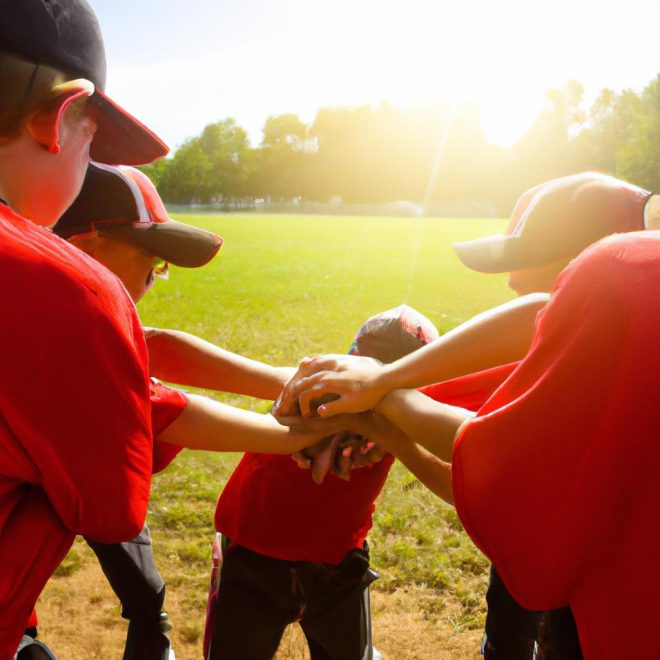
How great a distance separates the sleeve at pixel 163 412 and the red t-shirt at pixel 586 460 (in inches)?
34.0

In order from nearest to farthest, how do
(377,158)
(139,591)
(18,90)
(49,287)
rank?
1. (49,287)
2. (18,90)
3. (139,591)
4. (377,158)

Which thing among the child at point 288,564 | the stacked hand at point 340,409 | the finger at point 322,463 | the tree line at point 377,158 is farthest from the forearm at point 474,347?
the tree line at point 377,158

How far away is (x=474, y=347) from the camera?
1910mm

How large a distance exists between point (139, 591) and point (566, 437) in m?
2.19

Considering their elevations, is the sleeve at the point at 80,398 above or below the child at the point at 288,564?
above

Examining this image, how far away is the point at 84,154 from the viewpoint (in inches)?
56.1

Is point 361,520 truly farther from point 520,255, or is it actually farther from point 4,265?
point 4,265

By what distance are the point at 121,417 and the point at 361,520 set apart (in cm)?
130

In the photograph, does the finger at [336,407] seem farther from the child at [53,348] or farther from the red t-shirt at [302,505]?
the child at [53,348]

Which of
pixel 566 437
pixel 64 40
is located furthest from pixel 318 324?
pixel 566 437

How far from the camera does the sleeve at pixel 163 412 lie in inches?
66.8

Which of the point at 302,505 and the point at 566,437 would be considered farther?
the point at 302,505

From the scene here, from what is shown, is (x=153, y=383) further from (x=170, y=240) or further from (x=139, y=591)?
(x=139, y=591)

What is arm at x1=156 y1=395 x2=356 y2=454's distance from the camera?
5.90 feet
